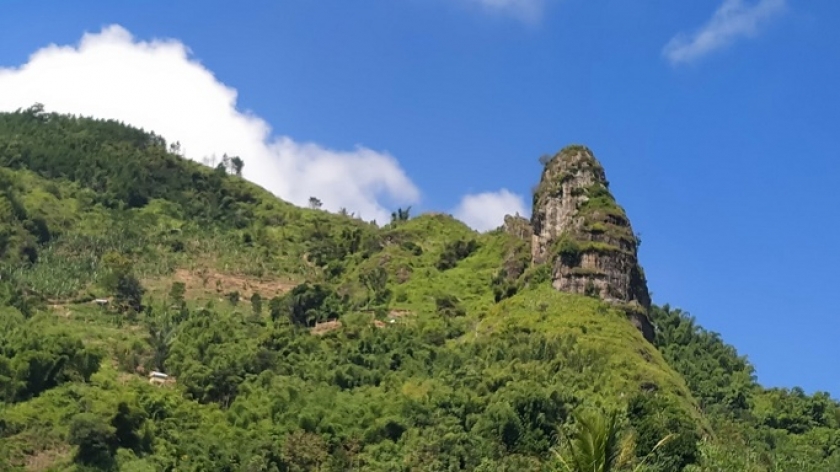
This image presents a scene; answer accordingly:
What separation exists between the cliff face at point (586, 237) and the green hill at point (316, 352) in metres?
1.06

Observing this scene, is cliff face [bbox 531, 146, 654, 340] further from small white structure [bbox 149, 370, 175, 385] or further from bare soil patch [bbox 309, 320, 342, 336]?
small white structure [bbox 149, 370, 175, 385]

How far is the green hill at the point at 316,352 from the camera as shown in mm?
61656

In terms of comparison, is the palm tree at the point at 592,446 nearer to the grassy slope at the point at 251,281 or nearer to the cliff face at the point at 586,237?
the grassy slope at the point at 251,281

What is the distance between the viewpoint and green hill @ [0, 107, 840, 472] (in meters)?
61.7

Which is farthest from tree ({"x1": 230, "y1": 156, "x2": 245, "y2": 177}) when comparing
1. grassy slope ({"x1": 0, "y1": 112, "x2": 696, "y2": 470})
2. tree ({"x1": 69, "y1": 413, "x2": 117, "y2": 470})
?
tree ({"x1": 69, "y1": 413, "x2": 117, "y2": 470})

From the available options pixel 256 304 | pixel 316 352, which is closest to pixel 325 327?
pixel 256 304

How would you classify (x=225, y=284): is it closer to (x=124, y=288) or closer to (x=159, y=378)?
(x=124, y=288)

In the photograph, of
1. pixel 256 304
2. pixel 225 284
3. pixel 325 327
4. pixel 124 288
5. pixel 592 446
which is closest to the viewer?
pixel 592 446

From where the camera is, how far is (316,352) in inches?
3184

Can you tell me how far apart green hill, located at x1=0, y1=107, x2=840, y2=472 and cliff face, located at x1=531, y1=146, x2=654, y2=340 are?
106 centimetres

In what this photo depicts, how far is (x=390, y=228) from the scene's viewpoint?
12181cm

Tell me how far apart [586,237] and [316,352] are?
2073 centimetres

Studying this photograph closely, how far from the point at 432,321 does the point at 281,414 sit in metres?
22.9

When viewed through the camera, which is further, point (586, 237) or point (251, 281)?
point (251, 281)
